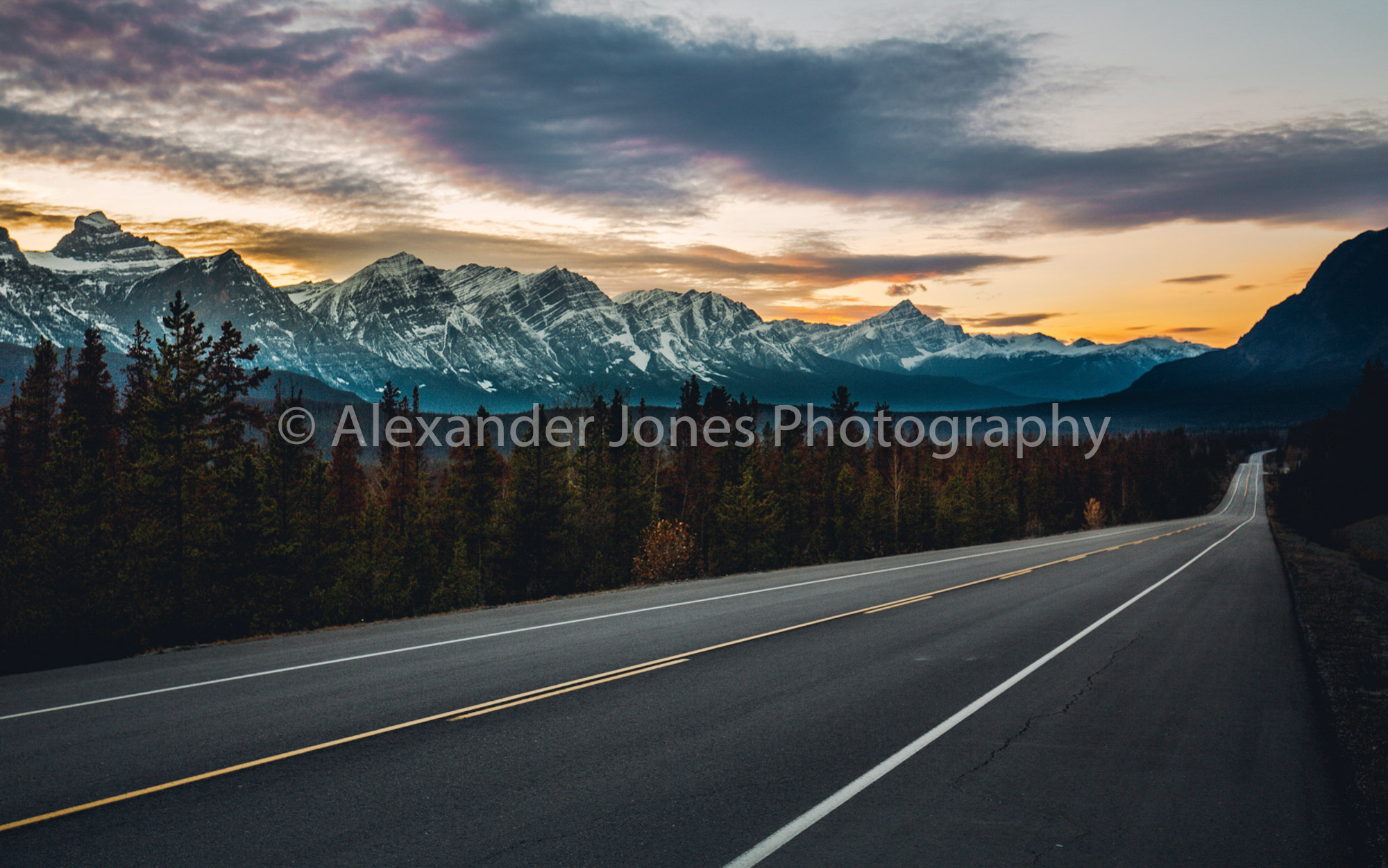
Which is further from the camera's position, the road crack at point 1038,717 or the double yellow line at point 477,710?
the road crack at point 1038,717

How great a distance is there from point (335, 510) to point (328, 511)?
3.82m

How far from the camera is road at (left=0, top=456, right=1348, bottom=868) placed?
17.0ft

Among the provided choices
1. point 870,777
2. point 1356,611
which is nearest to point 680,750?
point 870,777

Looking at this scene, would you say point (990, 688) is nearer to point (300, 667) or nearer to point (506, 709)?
point (506, 709)

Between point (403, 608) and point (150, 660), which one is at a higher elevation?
point (150, 660)

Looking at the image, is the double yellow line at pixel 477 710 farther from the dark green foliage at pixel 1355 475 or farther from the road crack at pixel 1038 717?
the dark green foliage at pixel 1355 475

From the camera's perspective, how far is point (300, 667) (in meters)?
10.2

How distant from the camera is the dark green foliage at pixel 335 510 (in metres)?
20.1

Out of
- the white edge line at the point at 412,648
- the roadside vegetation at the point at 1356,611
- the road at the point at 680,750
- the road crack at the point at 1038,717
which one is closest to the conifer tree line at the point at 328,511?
the white edge line at the point at 412,648

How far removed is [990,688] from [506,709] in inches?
222

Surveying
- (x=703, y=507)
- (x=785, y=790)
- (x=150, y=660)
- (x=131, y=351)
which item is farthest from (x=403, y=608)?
(x=785, y=790)

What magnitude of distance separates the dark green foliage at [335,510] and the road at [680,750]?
6036 mm

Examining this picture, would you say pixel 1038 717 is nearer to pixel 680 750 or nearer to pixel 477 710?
pixel 680 750

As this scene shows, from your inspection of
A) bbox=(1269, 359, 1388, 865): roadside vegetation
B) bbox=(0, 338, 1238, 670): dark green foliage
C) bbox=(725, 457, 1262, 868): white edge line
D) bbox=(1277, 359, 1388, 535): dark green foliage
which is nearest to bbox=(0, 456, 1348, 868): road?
bbox=(725, 457, 1262, 868): white edge line
